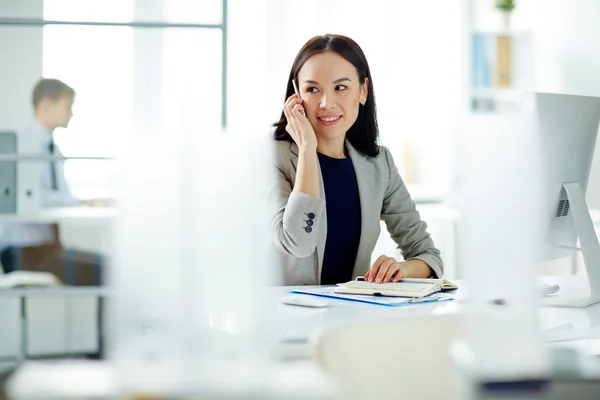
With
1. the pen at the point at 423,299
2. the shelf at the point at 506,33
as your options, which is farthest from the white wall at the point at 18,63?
the shelf at the point at 506,33

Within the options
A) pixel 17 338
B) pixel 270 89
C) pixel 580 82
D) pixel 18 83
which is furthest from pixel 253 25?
pixel 17 338

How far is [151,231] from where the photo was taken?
0.84m

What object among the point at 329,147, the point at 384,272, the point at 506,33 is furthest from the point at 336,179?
the point at 506,33

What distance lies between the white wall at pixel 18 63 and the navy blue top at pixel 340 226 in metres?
0.94

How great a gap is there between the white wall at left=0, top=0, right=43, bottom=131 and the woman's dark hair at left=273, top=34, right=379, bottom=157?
770 millimetres

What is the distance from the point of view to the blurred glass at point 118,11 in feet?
8.08

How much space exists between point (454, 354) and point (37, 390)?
0.45 meters

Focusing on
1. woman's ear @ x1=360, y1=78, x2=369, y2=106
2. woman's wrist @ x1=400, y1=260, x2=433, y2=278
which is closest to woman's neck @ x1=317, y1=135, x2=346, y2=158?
woman's ear @ x1=360, y1=78, x2=369, y2=106

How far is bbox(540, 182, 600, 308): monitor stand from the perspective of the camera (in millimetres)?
1956

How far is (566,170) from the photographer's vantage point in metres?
1.98

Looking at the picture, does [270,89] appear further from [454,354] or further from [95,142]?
[454,354]

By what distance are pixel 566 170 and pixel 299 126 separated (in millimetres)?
778

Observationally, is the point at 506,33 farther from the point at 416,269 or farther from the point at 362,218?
the point at 416,269

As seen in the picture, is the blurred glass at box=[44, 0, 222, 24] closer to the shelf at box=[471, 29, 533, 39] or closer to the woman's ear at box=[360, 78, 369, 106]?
the woman's ear at box=[360, 78, 369, 106]
